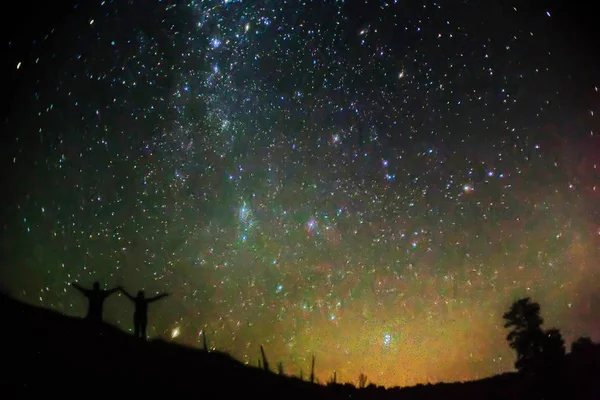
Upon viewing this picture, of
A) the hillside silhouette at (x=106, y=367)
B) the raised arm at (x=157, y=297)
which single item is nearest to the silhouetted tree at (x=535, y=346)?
the hillside silhouette at (x=106, y=367)

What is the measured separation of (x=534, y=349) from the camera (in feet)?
102

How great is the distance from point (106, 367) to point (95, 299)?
3808mm

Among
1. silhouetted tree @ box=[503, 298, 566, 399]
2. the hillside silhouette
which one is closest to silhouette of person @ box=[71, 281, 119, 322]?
the hillside silhouette

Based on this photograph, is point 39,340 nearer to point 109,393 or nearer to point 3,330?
point 3,330

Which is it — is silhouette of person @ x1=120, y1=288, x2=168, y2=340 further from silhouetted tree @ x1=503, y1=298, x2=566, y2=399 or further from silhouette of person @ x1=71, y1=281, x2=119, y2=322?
silhouetted tree @ x1=503, y1=298, x2=566, y2=399

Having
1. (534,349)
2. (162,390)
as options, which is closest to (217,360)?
(162,390)

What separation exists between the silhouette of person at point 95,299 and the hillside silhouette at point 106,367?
24 cm

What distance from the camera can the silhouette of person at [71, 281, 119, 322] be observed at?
47.9 ft

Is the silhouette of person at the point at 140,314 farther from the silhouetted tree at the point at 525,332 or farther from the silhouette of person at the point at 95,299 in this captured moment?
the silhouetted tree at the point at 525,332

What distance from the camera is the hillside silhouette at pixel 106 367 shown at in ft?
32.8

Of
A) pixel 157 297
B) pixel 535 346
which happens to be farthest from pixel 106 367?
pixel 535 346

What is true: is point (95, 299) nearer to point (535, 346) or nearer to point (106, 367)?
point (106, 367)

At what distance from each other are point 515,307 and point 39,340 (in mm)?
30598

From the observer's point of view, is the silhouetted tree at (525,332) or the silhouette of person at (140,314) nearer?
the silhouette of person at (140,314)
